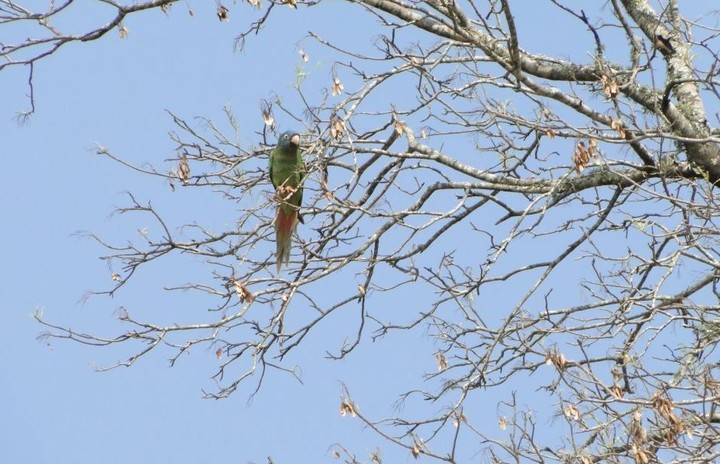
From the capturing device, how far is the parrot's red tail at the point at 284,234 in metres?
6.83

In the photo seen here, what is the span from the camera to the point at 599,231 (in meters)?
6.93

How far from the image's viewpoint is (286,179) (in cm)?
662

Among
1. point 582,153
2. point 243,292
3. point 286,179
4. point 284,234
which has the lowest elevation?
point 243,292

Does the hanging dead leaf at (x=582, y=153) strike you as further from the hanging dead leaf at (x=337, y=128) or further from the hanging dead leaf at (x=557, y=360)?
the hanging dead leaf at (x=337, y=128)

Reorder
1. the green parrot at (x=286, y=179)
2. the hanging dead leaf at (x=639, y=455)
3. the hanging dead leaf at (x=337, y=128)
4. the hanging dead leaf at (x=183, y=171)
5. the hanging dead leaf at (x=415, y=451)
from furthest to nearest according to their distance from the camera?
1. the green parrot at (x=286, y=179)
2. the hanging dead leaf at (x=183, y=171)
3. the hanging dead leaf at (x=337, y=128)
4. the hanging dead leaf at (x=415, y=451)
5. the hanging dead leaf at (x=639, y=455)

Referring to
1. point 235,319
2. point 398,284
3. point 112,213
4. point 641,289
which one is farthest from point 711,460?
point 112,213

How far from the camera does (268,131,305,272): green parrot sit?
22.3ft

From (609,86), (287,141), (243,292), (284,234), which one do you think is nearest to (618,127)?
(609,86)

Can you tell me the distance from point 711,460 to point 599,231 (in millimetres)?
2206

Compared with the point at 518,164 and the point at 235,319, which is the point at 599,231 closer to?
the point at 518,164

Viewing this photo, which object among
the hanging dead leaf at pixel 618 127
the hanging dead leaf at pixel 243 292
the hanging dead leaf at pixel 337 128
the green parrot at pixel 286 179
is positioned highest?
the green parrot at pixel 286 179

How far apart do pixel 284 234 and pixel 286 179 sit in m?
0.45

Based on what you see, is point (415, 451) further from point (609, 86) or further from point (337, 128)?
point (609, 86)

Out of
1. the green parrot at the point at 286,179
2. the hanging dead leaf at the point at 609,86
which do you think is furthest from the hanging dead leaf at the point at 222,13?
the hanging dead leaf at the point at 609,86
